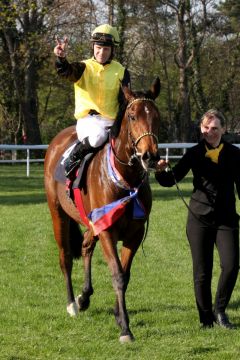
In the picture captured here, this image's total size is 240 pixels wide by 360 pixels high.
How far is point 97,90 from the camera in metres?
6.54

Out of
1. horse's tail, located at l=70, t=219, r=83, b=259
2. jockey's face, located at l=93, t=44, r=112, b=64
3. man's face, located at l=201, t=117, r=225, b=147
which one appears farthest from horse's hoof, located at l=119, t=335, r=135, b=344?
jockey's face, located at l=93, t=44, r=112, b=64

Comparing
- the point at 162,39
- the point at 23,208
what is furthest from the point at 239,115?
the point at 23,208

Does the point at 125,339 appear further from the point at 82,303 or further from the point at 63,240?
the point at 63,240

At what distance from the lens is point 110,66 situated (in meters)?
6.58

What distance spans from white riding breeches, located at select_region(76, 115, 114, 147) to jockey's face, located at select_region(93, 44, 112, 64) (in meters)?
0.53

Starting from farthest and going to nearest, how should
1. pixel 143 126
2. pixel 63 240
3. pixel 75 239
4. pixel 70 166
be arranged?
pixel 75 239 → pixel 63 240 → pixel 70 166 → pixel 143 126

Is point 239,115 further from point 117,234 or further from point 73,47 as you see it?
point 117,234

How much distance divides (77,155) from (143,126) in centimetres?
131

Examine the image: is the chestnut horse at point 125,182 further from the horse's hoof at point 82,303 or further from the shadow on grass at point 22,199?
the shadow on grass at point 22,199

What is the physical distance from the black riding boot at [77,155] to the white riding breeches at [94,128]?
0.07 meters

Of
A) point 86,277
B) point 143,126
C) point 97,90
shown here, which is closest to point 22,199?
point 86,277

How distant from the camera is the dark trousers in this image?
6188 mm

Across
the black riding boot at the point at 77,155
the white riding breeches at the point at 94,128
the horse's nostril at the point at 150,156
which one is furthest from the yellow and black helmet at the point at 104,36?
the horse's nostril at the point at 150,156

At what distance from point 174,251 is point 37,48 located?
2638 centimetres
